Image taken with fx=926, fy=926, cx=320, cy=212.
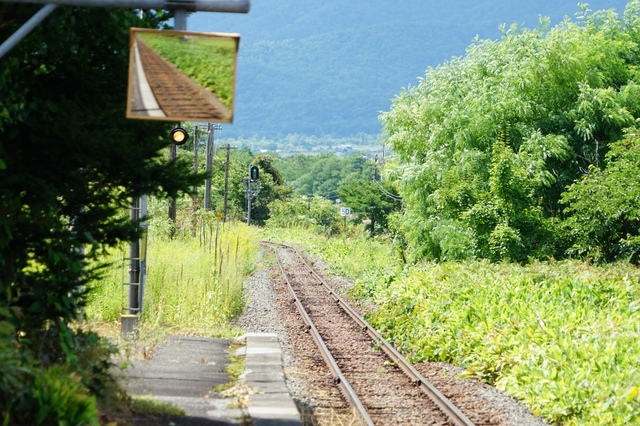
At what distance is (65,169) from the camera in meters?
7.41

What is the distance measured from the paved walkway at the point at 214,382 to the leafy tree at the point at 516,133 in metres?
14.8

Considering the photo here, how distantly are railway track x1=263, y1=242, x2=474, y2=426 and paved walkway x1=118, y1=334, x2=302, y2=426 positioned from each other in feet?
3.90

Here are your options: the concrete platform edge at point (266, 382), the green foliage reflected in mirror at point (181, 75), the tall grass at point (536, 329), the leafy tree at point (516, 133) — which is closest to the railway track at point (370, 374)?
the tall grass at point (536, 329)

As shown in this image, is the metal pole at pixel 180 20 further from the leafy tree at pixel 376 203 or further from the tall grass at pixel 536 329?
the leafy tree at pixel 376 203

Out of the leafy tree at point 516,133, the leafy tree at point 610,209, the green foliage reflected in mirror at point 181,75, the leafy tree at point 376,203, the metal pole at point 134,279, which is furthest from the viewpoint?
the leafy tree at point 376,203

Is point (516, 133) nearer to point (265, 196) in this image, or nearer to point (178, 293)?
point (178, 293)

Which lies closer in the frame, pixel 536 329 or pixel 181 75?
pixel 181 75

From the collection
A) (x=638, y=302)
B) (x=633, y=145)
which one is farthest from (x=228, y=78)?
(x=633, y=145)

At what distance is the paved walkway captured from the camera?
8117mm

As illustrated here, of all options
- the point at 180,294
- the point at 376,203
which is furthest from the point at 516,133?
the point at 376,203

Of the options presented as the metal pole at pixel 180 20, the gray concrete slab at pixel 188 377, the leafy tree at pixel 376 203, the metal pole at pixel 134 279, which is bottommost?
the leafy tree at pixel 376 203

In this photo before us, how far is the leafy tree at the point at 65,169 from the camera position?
7152mm

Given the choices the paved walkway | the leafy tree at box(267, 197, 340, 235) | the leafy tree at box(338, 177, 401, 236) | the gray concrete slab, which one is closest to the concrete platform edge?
the paved walkway

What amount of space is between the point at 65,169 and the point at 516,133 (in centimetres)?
2384
